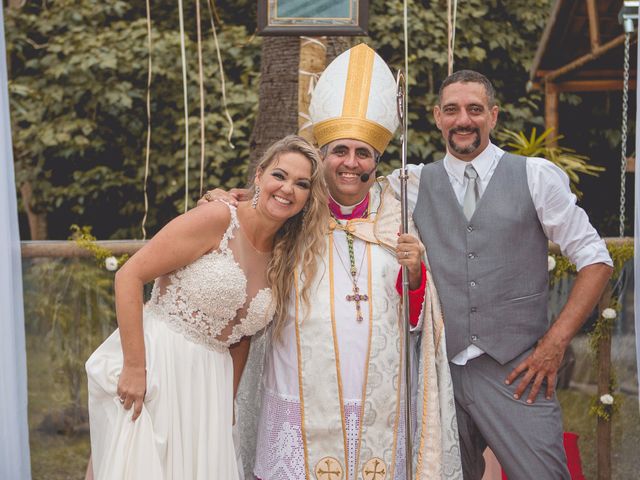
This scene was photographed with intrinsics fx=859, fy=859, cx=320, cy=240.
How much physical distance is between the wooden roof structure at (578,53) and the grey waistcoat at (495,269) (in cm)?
309

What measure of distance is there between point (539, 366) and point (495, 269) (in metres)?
0.36

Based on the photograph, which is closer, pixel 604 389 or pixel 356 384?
pixel 356 384

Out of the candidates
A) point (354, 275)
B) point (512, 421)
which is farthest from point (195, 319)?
point (512, 421)

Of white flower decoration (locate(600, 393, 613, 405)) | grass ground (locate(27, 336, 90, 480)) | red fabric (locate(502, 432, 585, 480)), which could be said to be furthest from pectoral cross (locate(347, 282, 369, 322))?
grass ground (locate(27, 336, 90, 480))

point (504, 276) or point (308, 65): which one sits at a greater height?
point (308, 65)

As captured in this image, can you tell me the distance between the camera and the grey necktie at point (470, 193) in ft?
9.46

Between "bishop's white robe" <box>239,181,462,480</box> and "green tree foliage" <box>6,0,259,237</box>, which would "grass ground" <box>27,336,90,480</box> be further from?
"green tree foliage" <box>6,0,259,237</box>

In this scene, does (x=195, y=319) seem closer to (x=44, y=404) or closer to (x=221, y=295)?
(x=221, y=295)

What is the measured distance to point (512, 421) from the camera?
2.88 meters

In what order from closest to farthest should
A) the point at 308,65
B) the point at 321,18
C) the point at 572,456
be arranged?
1. the point at 572,456
2. the point at 321,18
3. the point at 308,65

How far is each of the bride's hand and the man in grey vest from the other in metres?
1.02

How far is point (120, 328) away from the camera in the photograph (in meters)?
2.71

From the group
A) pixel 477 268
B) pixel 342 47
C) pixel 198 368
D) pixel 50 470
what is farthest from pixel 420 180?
pixel 50 470

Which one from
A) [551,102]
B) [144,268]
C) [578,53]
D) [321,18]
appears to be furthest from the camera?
[578,53]
